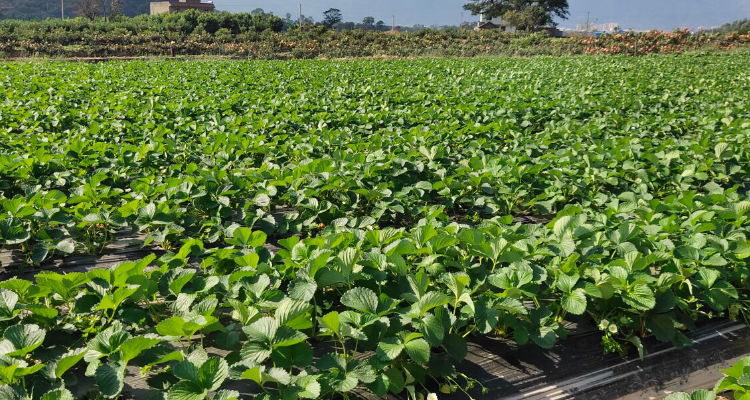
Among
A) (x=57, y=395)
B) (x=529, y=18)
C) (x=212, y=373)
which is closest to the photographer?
(x=57, y=395)

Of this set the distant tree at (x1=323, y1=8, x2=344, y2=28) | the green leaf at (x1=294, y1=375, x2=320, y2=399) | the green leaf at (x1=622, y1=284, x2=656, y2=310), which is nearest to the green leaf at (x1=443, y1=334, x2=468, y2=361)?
the green leaf at (x1=294, y1=375, x2=320, y2=399)

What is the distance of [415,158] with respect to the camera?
192 inches

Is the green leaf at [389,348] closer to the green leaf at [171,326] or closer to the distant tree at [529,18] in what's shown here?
the green leaf at [171,326]

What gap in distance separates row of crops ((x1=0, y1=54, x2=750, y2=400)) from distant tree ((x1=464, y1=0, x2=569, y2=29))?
2094 inches

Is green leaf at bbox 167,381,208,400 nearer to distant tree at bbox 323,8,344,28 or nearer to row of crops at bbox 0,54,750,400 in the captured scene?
row of crops at bbox 0,54,750,400

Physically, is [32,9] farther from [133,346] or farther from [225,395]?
[225,395]

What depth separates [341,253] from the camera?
2268 mm

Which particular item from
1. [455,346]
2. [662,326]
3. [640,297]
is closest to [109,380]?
[455,346]

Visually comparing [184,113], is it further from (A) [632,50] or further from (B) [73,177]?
(A) [632,50]

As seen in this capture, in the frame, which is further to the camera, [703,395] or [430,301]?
[430,301]

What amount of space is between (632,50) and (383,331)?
34979 millimetres

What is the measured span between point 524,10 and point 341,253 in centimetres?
6241

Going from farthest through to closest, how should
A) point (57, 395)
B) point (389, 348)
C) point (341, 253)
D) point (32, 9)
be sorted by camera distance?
point (32, 9) < point (341, 253) < point (389, 348) < point (57, 395)

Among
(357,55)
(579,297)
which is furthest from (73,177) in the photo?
(357,55)
